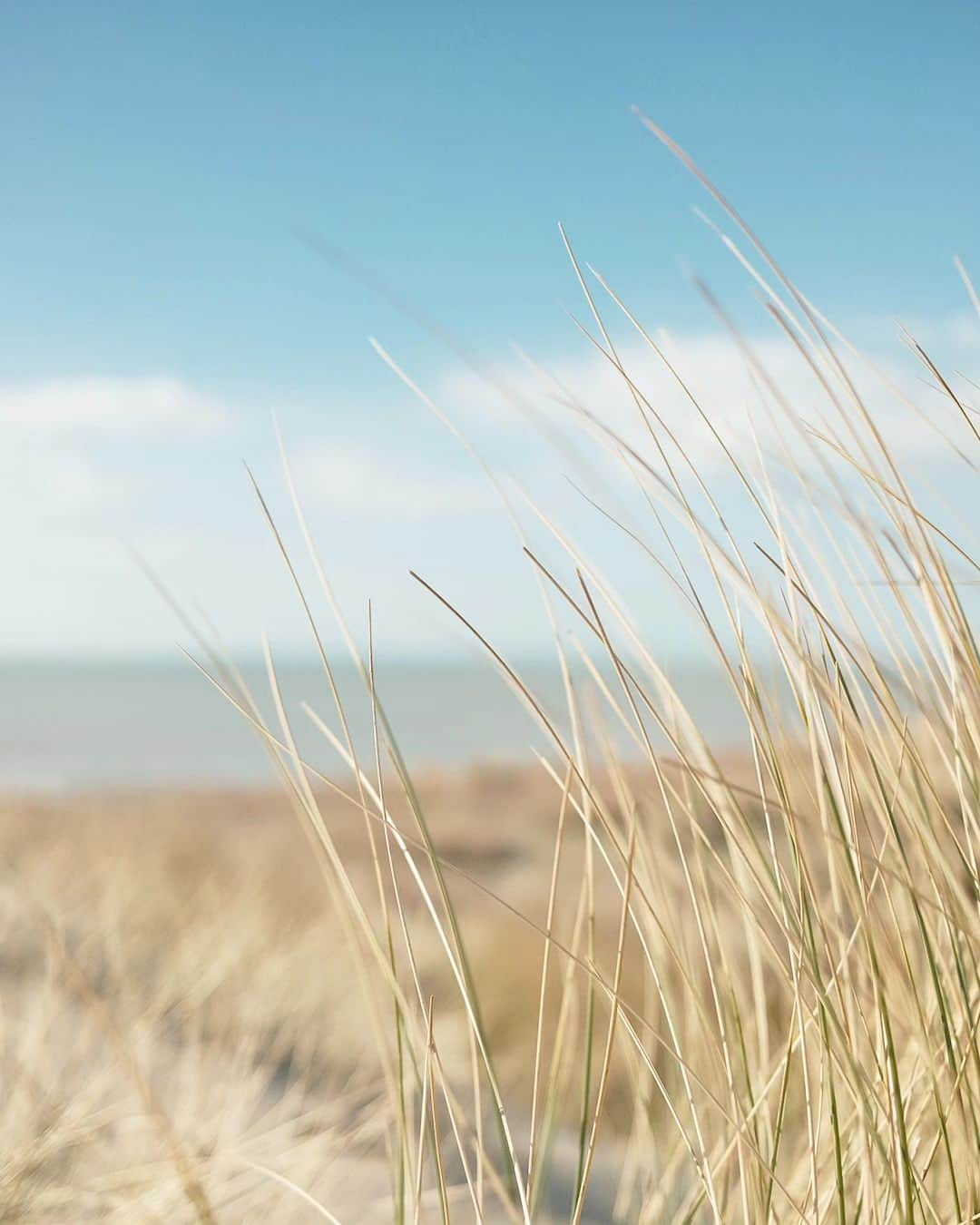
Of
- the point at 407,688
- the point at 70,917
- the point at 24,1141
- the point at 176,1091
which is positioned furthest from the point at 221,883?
the point at 407,688

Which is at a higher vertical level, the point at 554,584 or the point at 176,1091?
the point at 554,584

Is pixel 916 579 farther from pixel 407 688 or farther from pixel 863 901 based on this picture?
pixel 407 688

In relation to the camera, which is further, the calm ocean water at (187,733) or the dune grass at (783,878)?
the calm ocean water at (187,733)

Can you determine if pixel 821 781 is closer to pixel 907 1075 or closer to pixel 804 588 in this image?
pixel 804 588

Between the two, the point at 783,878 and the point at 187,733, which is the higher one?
the point at 783,878

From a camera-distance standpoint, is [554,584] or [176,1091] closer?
[554,584]

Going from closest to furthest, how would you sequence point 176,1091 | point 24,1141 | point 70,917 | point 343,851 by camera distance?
1. point 24,1141
2. point 176,1091
3. point 70,917
4. point 343,851

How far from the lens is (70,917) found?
282 centimetres

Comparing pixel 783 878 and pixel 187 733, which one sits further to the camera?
pixel 187 733

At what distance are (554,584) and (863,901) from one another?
0.22 metres

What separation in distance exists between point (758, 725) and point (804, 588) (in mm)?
91

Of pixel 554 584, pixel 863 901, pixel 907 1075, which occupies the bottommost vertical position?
pixel 907 1075

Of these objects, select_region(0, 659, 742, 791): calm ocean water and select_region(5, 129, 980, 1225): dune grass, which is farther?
select_region(0, 659, 742, 791): calm ocean water

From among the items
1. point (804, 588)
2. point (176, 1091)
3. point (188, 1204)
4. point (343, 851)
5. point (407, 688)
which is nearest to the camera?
point (804, 588)
